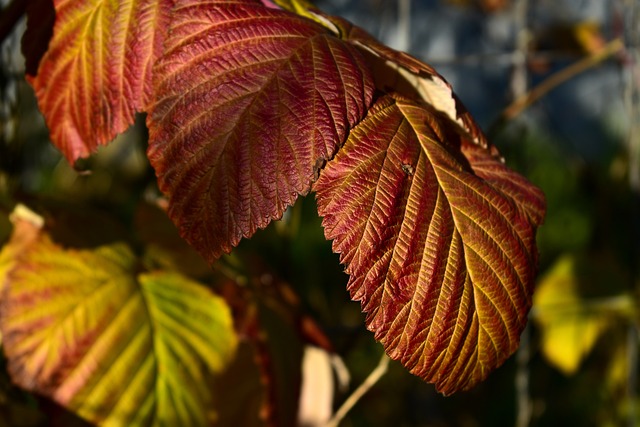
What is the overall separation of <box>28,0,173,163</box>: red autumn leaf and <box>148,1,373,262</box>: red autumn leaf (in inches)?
2.5

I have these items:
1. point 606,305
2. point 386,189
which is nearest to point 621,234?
point 606,305

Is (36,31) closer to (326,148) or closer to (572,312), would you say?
(326,148)

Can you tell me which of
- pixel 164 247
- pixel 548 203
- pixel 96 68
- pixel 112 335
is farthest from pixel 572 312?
pixel 96 68

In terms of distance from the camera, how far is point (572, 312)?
160cm

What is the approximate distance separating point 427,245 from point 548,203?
1.96 m

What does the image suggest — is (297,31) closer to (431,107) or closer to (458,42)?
(431,107)

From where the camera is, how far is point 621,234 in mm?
2318

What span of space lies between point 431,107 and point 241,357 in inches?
16.2

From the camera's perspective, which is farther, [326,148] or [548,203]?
[548,203]

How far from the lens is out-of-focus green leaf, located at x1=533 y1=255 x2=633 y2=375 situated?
1.55m

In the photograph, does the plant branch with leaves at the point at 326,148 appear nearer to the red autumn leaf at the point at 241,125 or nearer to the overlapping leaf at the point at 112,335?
the red autumn leaf at the point at 241,125

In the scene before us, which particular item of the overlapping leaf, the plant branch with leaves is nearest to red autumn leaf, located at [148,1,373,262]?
the plant branch with leaves

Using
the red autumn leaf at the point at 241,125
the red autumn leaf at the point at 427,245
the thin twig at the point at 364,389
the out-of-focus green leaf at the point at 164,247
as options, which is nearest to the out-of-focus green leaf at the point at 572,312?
the thin twig at the point at 364,389

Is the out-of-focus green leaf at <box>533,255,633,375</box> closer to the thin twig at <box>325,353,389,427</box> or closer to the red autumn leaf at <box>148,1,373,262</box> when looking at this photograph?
the thin twig at <box>325,353,389,427</box>
